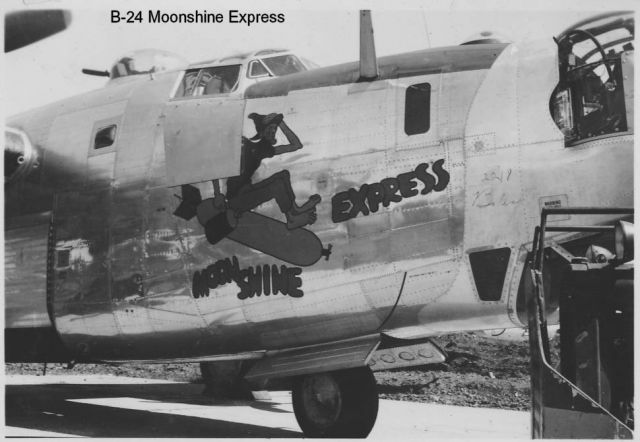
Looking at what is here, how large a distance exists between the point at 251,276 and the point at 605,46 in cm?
399

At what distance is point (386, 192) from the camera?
24.9ft

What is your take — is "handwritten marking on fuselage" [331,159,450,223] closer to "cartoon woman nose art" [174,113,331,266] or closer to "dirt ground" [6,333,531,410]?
"cartoon woman nose art" [174,113,331,266]

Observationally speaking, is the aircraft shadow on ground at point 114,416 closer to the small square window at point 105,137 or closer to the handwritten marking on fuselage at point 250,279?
the handwritten marking on fuselage at point 250,279

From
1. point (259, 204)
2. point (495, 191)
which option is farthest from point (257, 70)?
point (495, 191)

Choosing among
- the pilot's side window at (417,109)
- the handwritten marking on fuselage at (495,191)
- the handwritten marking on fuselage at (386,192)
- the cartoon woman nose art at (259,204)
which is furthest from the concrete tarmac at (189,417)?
the pilot's side window at (417,109)

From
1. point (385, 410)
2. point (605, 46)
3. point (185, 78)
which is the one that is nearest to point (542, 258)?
point (605, 46)

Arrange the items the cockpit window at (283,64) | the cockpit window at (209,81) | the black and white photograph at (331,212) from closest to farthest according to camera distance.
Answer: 1. the black and white photograph at (331,212)
2. the cockpit window at (209,81)
3. the cockpit window at (283,64)

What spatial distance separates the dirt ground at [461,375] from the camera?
1386 centimetres

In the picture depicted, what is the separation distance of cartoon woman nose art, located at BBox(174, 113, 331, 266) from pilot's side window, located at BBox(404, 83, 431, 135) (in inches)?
44.3

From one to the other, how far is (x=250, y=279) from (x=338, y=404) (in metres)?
1.54

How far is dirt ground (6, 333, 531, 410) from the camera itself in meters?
13.9

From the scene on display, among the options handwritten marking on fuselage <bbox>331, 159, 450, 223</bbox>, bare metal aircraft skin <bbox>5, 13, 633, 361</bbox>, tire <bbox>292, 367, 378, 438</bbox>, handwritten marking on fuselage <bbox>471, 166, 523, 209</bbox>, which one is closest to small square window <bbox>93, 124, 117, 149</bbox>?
bare metal aircraft skin <bbox>5, 13, 633, 361</bbox>

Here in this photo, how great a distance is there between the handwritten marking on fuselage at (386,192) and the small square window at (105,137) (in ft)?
9.63

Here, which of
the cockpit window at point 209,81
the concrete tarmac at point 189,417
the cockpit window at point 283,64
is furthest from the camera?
the concrete tarmac at point 189,417
